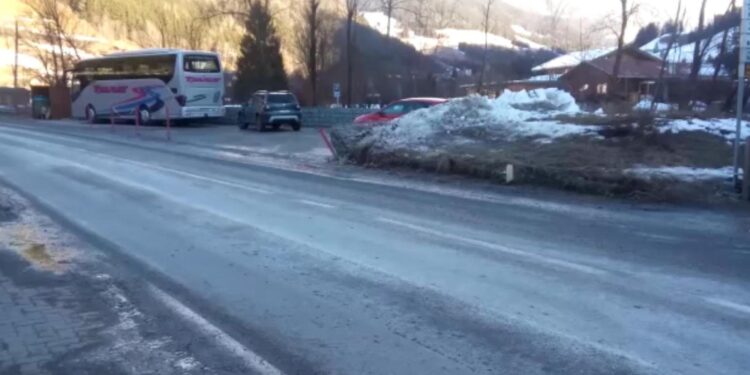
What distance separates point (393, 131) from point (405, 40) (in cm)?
6144

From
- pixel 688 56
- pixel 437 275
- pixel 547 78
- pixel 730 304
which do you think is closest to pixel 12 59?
pixel 547 78

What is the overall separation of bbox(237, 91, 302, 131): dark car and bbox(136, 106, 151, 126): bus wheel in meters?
9.03

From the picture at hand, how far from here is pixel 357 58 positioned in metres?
60.4

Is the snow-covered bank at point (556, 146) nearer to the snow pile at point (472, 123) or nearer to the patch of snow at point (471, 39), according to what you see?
the snow pile at point (472, 123)

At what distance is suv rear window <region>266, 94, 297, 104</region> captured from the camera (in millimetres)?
37531

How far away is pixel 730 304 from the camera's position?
7055 mm

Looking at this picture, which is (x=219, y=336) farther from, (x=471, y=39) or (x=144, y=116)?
(x=471, y=39)

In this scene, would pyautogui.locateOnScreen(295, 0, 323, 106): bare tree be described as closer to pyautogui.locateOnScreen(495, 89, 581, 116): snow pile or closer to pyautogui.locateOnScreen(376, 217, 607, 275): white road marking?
pyautogui.locateOnScreen(495, 89, 581, 116): snow pile

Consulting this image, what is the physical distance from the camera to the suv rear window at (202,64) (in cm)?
4253

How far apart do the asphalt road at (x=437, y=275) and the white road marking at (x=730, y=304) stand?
17 millimetres

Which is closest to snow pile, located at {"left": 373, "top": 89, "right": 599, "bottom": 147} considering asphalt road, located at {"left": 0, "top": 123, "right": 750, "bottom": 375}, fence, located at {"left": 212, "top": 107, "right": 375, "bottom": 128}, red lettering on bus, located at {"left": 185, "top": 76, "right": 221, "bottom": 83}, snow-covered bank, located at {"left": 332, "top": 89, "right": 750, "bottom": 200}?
snow-covered bank, located at {"left": 332, "top": 89, "right": 750, "bottom": 200}

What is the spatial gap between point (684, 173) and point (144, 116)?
35343 mm

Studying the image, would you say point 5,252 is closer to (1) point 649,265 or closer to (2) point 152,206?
(2) point 152,206

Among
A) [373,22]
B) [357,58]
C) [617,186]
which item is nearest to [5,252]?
[617,186]
